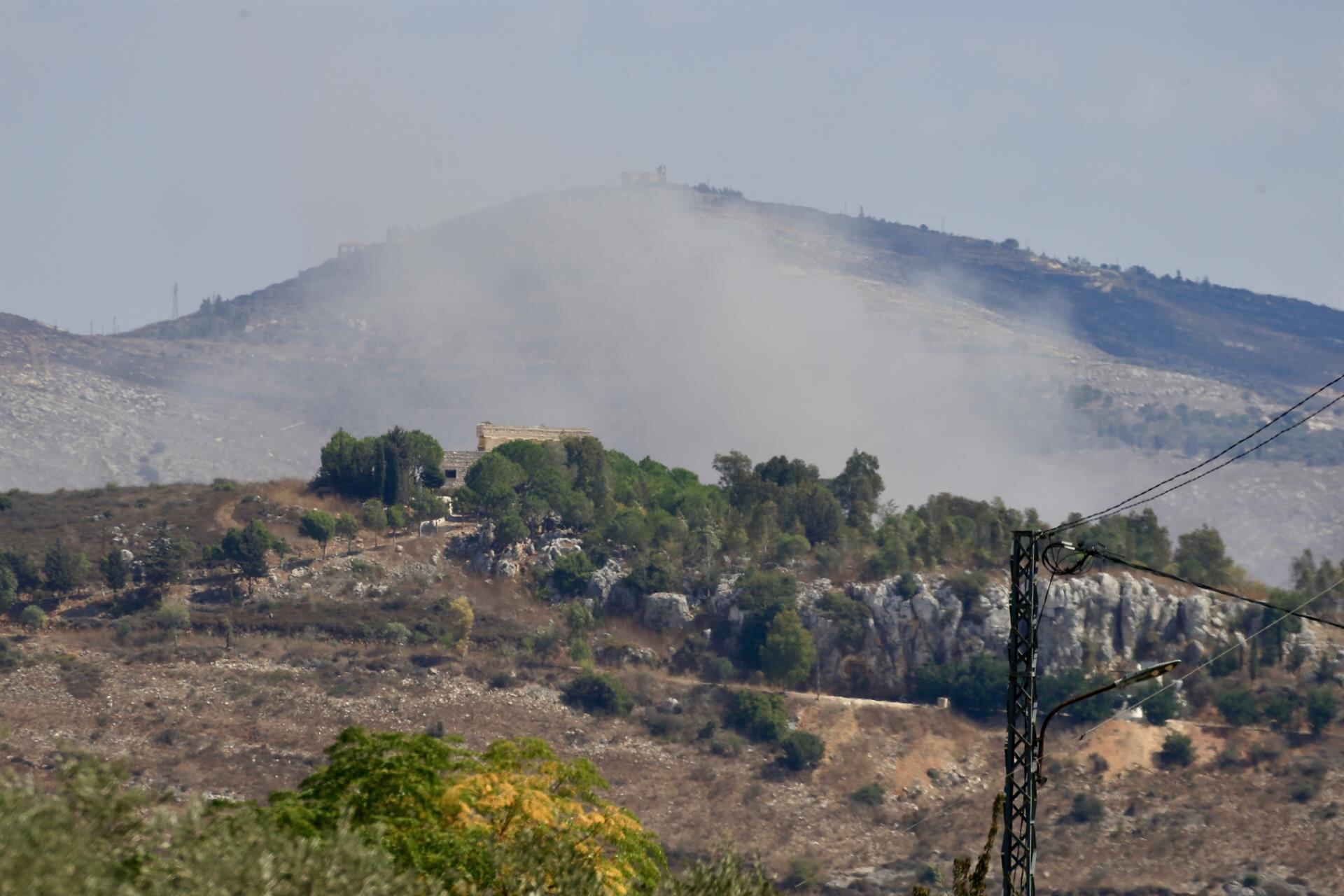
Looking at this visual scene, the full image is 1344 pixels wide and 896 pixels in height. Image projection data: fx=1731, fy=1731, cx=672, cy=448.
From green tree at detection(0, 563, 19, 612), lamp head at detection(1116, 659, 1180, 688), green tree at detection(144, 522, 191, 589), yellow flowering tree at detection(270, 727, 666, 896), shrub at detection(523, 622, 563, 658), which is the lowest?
shrub at detection(523, 622, 563, 658)

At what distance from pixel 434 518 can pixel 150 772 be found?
57.3 m

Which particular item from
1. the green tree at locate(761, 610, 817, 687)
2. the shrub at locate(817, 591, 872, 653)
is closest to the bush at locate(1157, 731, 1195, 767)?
the shrub at locate(817, 591, 872, 653)

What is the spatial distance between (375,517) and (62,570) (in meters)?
30.3

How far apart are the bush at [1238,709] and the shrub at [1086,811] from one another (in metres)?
18.3

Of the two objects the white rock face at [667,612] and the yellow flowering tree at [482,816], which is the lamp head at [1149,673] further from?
the white rock face at [667,612]

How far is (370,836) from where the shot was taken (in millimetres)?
36312

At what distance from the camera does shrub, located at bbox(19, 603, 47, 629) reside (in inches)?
5994

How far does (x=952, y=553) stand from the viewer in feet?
576

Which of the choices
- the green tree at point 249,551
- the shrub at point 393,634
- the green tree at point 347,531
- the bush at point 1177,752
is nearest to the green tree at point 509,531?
the green tree at point 347,531

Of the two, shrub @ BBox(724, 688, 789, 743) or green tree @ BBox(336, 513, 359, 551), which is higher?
green tree @ BBox(336, 513, 359, 551)

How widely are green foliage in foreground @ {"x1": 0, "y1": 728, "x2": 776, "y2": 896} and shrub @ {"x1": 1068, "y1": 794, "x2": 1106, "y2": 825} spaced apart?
3549 inches

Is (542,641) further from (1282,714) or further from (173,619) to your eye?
(1282,714)

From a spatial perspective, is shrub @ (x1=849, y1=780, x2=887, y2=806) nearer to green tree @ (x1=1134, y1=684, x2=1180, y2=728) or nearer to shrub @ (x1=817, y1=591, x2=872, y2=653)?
shrub @ (x1=817, y1=591, x2=872, y2=653)

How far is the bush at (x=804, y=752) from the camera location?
14400 centimetres
